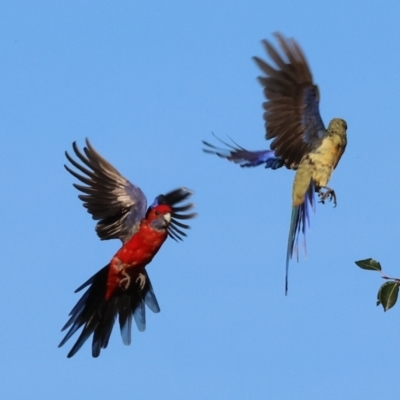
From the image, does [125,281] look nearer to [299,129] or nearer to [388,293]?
[299,129]

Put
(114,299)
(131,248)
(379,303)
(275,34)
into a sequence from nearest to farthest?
(379,303) < (275,34) < (131,248) < (114,299)

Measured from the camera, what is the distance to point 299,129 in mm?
7855

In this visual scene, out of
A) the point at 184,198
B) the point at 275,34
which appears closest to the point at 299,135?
the point at 275,34

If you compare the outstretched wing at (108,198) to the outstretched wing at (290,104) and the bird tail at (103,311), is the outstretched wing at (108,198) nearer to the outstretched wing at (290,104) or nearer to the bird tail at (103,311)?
the bird tail at (103,311)

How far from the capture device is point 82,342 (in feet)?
30.4

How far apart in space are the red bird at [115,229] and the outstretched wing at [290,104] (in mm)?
1480

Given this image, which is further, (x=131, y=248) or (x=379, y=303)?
(x=131, y=248)

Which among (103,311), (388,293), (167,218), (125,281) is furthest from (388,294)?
(103,311)

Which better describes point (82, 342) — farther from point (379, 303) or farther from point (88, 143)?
point (379, 303)

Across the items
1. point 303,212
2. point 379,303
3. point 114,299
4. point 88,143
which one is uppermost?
point 88,143

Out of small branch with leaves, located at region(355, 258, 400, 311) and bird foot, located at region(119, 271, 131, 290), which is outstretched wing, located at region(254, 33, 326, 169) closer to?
bird foot, located at region(119, 271, 131, 290)

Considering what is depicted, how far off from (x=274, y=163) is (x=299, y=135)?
106 cm

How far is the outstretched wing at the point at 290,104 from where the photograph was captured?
24.5 ft

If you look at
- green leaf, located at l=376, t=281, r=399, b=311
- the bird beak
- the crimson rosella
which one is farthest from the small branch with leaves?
the bird beak
